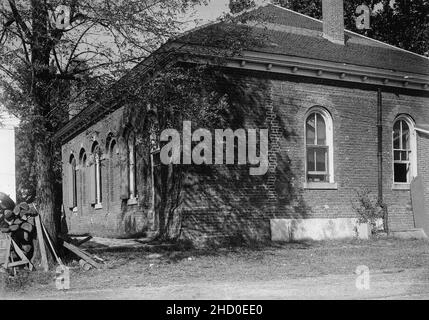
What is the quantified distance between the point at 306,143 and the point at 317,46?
3.62 meters

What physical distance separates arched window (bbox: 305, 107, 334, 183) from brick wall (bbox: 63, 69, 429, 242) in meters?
0.19

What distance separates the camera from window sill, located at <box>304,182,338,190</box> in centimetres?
1758

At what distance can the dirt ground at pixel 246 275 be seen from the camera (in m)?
8.82

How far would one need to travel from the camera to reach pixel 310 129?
18.0 meters

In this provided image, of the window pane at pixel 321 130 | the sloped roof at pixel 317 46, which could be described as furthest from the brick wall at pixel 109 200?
the window pane at pixel 321 130

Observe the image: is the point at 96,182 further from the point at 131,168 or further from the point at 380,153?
the point at 380,153

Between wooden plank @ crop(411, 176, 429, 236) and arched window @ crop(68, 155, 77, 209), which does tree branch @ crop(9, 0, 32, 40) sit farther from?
arched window @ crop(68, 155, 77, 209)

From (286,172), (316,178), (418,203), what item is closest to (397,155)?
(418,203)

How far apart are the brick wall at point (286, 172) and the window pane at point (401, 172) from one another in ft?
1.52

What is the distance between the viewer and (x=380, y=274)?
35.6 feet

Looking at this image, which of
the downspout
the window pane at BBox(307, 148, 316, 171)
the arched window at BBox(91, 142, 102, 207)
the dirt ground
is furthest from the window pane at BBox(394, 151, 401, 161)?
the arched window at BBox(91, 142, 102, 207)

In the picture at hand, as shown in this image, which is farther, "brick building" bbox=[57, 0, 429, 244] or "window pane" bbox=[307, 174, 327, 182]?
"window pane" bbox=[307, 174, 327, 182]
